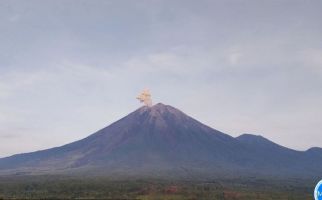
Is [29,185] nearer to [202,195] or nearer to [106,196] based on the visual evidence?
[106,196]

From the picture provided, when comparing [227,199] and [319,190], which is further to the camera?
[227,199]

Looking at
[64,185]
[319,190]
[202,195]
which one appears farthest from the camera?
[64,185]

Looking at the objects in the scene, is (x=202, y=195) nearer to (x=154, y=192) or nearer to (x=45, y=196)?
(x=154, y=192)

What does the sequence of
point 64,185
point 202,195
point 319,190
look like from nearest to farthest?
point 319,190 < point 202,195 < point 64,185

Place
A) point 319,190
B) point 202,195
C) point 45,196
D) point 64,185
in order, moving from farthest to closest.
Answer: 1. point 64,185
2. point 202,195
3. point 45,196
4. point 319,190

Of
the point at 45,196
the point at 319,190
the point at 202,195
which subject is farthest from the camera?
the point at 202,195

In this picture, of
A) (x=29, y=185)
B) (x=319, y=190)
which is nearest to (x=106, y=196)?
(x=29, y=185)

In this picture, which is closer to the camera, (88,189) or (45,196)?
(45,196)

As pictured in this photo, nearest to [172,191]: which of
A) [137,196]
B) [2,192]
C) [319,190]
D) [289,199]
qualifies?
[137,196]
